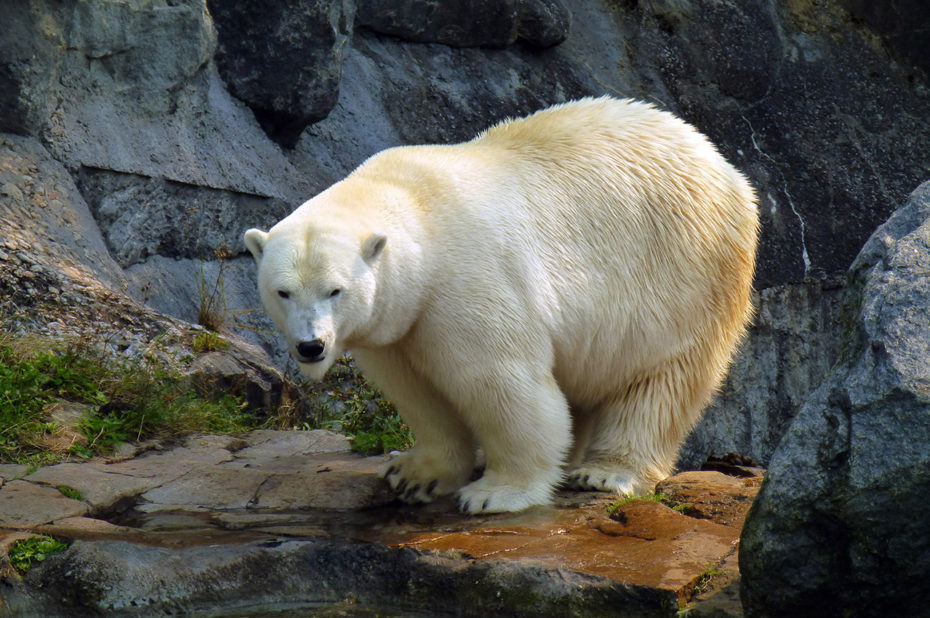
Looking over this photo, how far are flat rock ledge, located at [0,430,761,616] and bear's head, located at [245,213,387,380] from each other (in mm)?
707

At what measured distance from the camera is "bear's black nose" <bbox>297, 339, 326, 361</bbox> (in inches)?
164

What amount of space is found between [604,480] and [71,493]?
2.24 m

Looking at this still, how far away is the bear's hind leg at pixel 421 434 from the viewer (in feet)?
16.1

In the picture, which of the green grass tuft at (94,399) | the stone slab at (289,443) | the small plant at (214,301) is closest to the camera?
the green grass tuft at (94,399)

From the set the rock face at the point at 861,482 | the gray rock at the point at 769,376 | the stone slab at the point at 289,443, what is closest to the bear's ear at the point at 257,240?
the stone slab at the point at 289,443

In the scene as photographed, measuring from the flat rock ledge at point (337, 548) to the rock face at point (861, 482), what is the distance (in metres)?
0.33

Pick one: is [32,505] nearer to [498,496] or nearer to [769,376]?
[498,496]

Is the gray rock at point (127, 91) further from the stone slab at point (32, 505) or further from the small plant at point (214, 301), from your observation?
the stone slab at point (32, 505)

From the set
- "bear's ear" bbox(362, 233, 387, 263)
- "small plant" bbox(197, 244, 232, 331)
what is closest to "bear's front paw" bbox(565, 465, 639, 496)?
"bear's ear" bbox(362, 233, 387, 263)

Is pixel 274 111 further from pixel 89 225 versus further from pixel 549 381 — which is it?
pixel 549 381

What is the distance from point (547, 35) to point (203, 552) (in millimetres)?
6515

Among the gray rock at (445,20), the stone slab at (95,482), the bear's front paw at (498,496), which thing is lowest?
the stone slab at (95,482)

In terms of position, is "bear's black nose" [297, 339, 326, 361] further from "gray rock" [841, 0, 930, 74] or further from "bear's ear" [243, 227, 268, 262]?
"gray rock" [841, 0, 930, 74]

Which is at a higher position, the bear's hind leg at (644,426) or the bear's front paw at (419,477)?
the bear's hind leg at (644,426)
